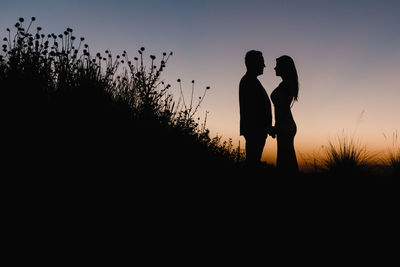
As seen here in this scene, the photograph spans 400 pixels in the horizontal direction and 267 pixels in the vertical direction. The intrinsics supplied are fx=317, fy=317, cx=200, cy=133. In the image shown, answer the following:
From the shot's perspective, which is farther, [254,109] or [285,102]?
[285,102]

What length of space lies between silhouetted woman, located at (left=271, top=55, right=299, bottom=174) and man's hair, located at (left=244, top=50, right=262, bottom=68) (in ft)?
2.86

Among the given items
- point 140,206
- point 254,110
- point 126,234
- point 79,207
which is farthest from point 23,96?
point 254,110

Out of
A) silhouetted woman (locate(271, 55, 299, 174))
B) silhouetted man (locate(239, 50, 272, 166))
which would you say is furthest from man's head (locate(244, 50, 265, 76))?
silhouetted woman (locate(271, 55, 299, 174))

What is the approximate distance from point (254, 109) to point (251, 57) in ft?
2.76

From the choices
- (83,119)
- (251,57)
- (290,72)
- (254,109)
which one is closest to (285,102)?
(290,72)

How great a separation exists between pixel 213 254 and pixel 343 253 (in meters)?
1.23

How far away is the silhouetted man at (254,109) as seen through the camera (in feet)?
16.4

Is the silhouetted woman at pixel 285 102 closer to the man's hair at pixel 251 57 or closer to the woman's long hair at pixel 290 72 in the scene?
the woman's long hair at pixel 290 72

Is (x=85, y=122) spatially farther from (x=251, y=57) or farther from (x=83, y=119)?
(x=251, y=57)

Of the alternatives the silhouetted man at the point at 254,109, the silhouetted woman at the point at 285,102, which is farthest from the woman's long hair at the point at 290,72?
the silhouetted man at the point at 254,109

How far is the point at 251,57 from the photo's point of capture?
5066 mm

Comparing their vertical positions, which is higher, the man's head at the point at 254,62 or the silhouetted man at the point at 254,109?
the man's head at the point at 254,62

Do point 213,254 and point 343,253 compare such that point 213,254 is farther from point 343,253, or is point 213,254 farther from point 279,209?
point 279,209

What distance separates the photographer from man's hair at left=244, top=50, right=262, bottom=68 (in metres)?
5.06
